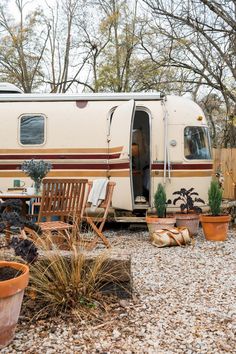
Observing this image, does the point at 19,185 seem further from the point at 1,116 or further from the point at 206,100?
the point at 206,100

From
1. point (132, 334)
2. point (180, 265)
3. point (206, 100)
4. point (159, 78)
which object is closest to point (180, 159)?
point (180, 265)

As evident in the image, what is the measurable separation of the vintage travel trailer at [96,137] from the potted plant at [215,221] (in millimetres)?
958

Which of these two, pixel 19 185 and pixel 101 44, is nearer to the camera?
pixel 19 185

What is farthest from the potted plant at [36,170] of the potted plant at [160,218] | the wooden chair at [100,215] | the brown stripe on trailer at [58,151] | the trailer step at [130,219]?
the potted plant at [160,218]

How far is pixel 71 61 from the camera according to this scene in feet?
65.0

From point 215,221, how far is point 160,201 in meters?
0.96

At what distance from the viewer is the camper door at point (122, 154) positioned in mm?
6641

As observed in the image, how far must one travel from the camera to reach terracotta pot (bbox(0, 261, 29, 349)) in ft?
7.95

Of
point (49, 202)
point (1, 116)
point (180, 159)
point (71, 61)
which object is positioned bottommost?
point (49, 202)

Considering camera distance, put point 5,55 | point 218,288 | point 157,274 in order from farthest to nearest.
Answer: point 5,55, point 157,274, point 218,288

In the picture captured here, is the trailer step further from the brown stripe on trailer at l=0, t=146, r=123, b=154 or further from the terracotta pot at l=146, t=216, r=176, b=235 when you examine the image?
the brown stripe on trailer at l=0, t=146, r=123, b=154

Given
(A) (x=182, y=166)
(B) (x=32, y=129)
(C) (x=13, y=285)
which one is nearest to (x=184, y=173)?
(A) (x=182, y=166)

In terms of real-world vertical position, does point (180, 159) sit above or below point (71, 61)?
below

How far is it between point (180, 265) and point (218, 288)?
0.97 m
